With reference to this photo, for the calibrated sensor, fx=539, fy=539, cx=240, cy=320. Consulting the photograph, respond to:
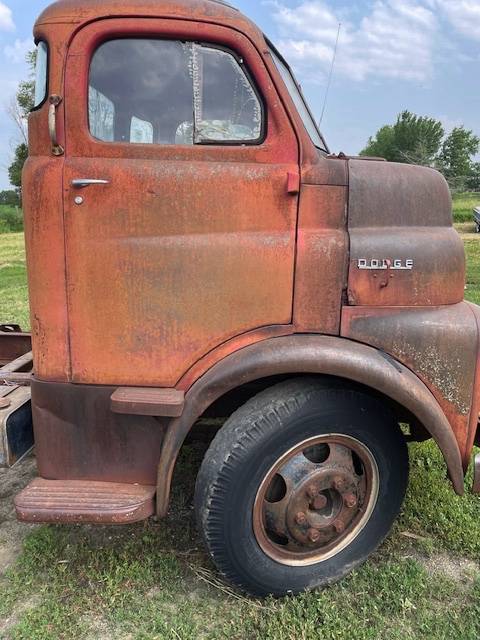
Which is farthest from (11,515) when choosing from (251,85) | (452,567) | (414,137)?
(414,137)

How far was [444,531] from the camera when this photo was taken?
9.21 ft

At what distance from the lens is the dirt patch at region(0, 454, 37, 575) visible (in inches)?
106

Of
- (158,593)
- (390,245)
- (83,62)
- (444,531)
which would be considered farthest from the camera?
(444,531)

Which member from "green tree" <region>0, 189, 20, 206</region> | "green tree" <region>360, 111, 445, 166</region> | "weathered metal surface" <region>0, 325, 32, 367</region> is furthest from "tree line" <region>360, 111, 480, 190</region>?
"weathered metal surface" <region>0, 325, 32, 367</region>

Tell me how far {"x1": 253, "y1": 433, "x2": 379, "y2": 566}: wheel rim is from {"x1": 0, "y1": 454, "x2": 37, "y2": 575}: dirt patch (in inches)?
51.7

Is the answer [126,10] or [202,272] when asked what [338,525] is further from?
[126,10]

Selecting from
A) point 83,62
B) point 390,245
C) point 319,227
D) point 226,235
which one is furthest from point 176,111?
point 390,245

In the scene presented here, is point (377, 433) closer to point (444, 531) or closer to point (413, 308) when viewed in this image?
point (413, 308)

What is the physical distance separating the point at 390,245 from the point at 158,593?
1842mm

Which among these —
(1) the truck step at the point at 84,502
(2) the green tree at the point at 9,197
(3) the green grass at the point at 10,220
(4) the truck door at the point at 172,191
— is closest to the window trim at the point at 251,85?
(4) the truck door at the point at 172,191

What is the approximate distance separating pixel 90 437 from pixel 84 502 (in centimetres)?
27

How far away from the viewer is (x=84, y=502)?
2.22m

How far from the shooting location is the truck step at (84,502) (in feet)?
7.14

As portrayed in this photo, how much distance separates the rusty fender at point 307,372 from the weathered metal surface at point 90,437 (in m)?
0.14
